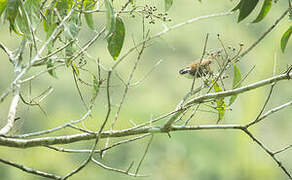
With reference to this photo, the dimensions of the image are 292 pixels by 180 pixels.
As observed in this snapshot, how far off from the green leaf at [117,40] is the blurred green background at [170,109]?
6487 millimetres

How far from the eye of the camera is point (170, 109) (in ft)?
31.1

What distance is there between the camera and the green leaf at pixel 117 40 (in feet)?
4.37

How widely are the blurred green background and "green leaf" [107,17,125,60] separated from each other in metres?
6.49

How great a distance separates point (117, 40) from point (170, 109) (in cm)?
817

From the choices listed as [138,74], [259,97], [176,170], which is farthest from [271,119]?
[138,74]

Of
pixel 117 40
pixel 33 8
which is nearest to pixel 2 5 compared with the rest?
pixel 33 8

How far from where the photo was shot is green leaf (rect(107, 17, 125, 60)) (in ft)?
4.37

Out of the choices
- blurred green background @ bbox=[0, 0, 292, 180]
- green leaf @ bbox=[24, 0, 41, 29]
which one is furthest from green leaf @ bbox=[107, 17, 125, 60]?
blurred green background @ bbox=[0, 0, 292, 180]

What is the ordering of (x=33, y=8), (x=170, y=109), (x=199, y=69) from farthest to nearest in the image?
(x=170, y=109) < (x=199, y=69) < (x=33, y=8)

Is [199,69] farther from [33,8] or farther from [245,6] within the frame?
[33,8]

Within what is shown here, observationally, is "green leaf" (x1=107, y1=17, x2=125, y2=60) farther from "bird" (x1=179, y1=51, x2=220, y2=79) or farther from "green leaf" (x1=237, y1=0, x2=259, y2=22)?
"green leaf" (x1=237, y1=0, x2=259, y2=22)

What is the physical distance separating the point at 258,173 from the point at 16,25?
8120 millimetres

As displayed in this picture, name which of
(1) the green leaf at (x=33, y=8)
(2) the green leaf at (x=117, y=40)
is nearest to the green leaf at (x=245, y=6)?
(2) the green leaf at (x=117, y=40)

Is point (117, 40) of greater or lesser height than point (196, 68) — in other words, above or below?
above
